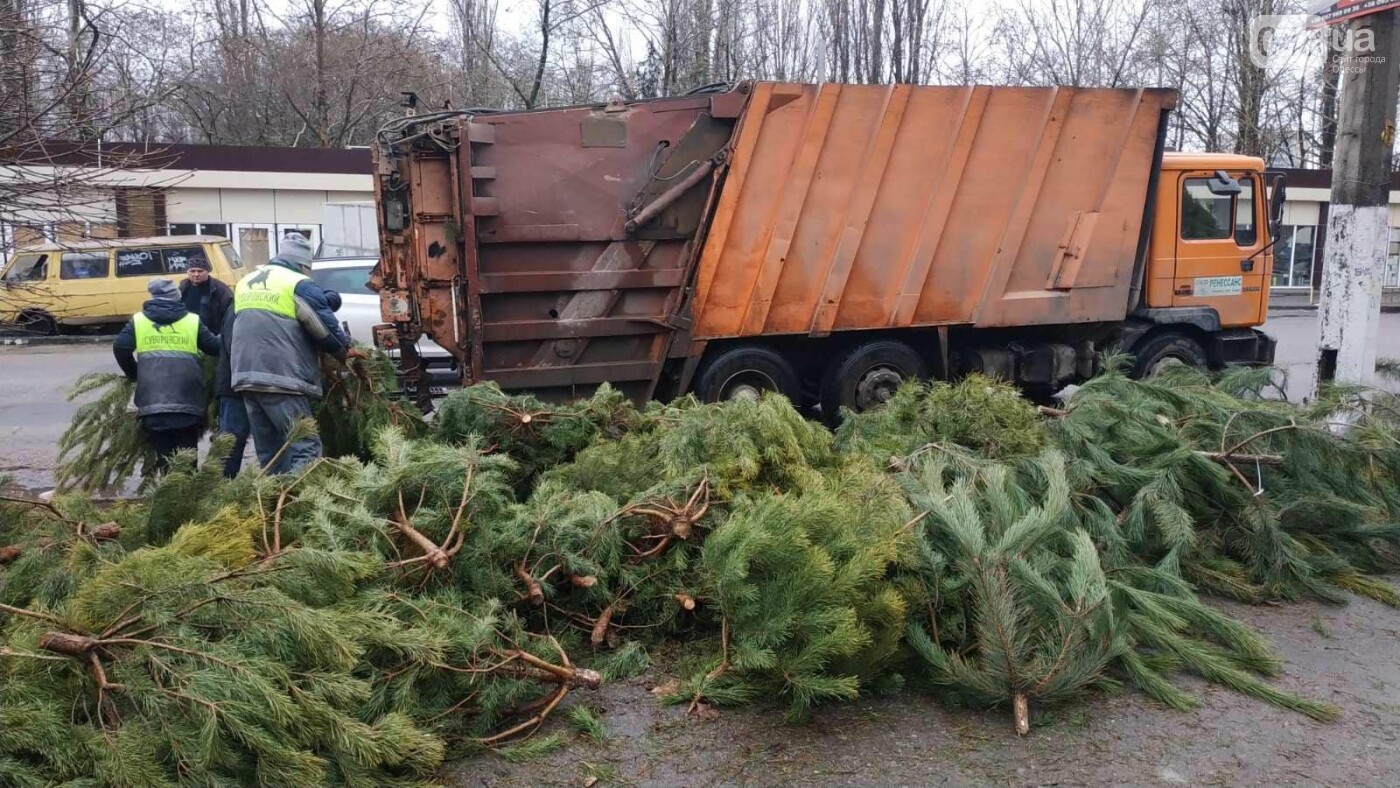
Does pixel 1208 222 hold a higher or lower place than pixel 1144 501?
higher

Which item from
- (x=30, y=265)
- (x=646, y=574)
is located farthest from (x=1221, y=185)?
(x=30, y=265)

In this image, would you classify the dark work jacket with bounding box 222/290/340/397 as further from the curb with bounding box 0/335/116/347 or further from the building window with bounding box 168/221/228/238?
the building window with bounding box 168/221/228/238

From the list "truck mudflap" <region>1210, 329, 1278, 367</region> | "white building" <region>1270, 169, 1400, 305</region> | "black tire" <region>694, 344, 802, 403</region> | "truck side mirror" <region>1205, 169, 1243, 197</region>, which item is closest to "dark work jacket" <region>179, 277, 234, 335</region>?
"black tire" <region>694, 344, 802, 403</region>

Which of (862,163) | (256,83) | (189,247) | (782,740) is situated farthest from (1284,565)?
(256,83)

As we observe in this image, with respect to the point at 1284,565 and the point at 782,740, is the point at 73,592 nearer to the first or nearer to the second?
the point at 782,740

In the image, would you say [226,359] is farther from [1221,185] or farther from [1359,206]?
[1221,185]

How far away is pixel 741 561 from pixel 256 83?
33646 millimetres

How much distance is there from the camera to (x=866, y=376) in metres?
8.93

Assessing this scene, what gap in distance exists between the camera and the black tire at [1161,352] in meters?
9.65

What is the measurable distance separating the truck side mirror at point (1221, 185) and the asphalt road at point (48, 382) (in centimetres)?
172

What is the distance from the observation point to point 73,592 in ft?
11.7

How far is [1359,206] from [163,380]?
25.6 ft

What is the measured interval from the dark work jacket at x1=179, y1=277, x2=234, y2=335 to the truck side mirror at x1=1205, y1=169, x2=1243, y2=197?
816 cm

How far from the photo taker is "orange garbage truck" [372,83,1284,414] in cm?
775
